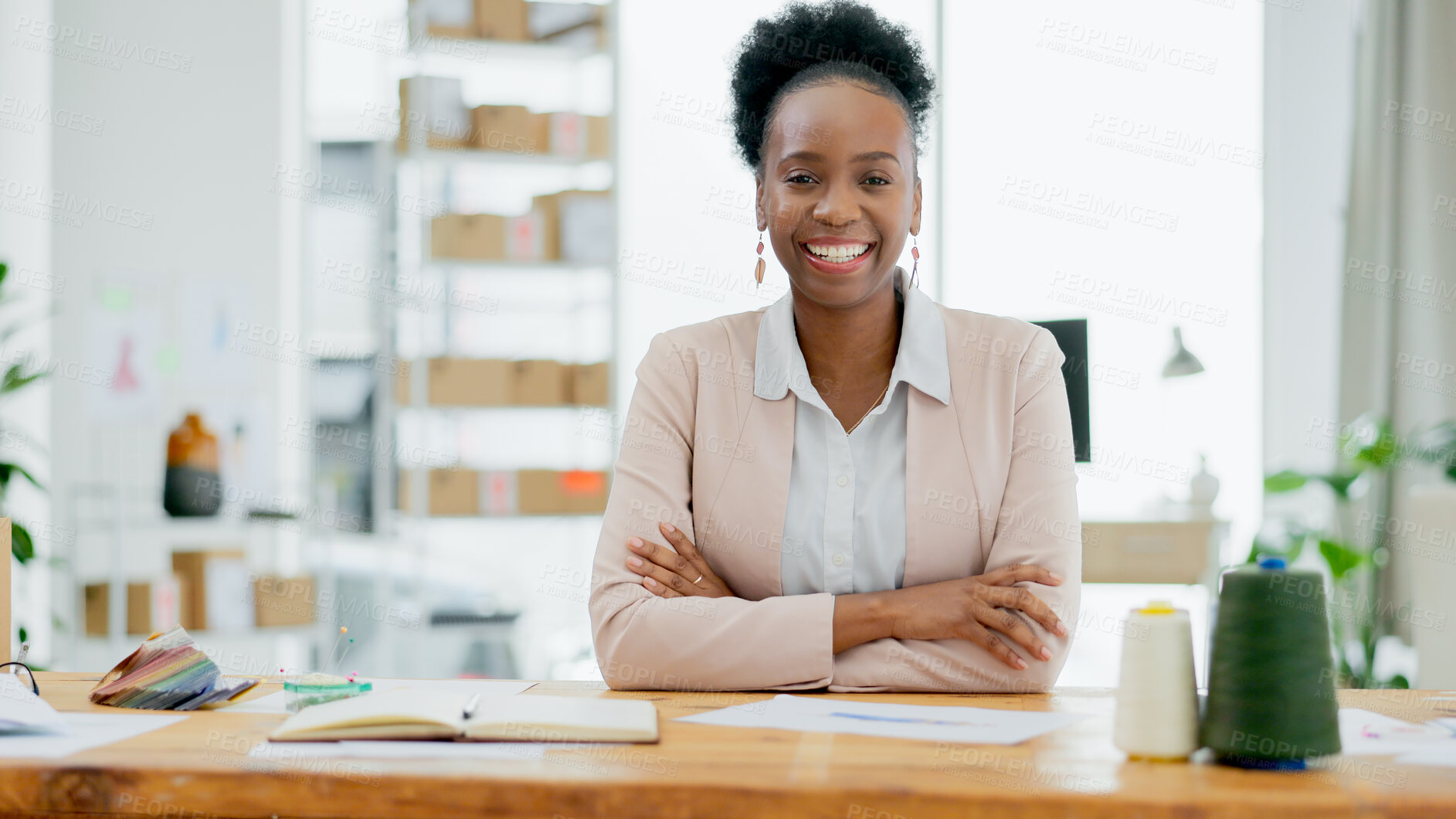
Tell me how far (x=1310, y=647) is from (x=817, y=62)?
1.17 metres

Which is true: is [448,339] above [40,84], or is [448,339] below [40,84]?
below

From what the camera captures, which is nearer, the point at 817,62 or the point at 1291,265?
the point at 817,62

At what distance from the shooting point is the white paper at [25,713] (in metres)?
0.99

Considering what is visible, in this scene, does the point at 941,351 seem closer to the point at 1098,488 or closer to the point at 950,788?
the point at 950,788

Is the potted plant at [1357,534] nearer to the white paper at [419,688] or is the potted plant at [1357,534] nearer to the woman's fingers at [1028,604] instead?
the woman's fingers at [1028,604]

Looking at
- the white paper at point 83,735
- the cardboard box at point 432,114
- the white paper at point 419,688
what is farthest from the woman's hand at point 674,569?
the cardboard box at point 432,114

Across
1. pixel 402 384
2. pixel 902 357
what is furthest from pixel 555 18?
pixel 902 357

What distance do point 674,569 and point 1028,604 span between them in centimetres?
46

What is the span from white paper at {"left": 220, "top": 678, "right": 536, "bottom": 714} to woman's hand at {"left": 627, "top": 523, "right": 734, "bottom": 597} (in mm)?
222

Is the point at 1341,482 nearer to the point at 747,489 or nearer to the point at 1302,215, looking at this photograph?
the point at 1302,215

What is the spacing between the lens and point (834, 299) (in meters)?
1.63

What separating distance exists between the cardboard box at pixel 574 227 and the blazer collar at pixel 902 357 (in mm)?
2053

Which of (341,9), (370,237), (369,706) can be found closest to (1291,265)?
(370,237)

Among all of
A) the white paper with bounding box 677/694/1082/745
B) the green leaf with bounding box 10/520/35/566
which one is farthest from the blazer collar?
the green leaf with bounding box 10/520/35/566
